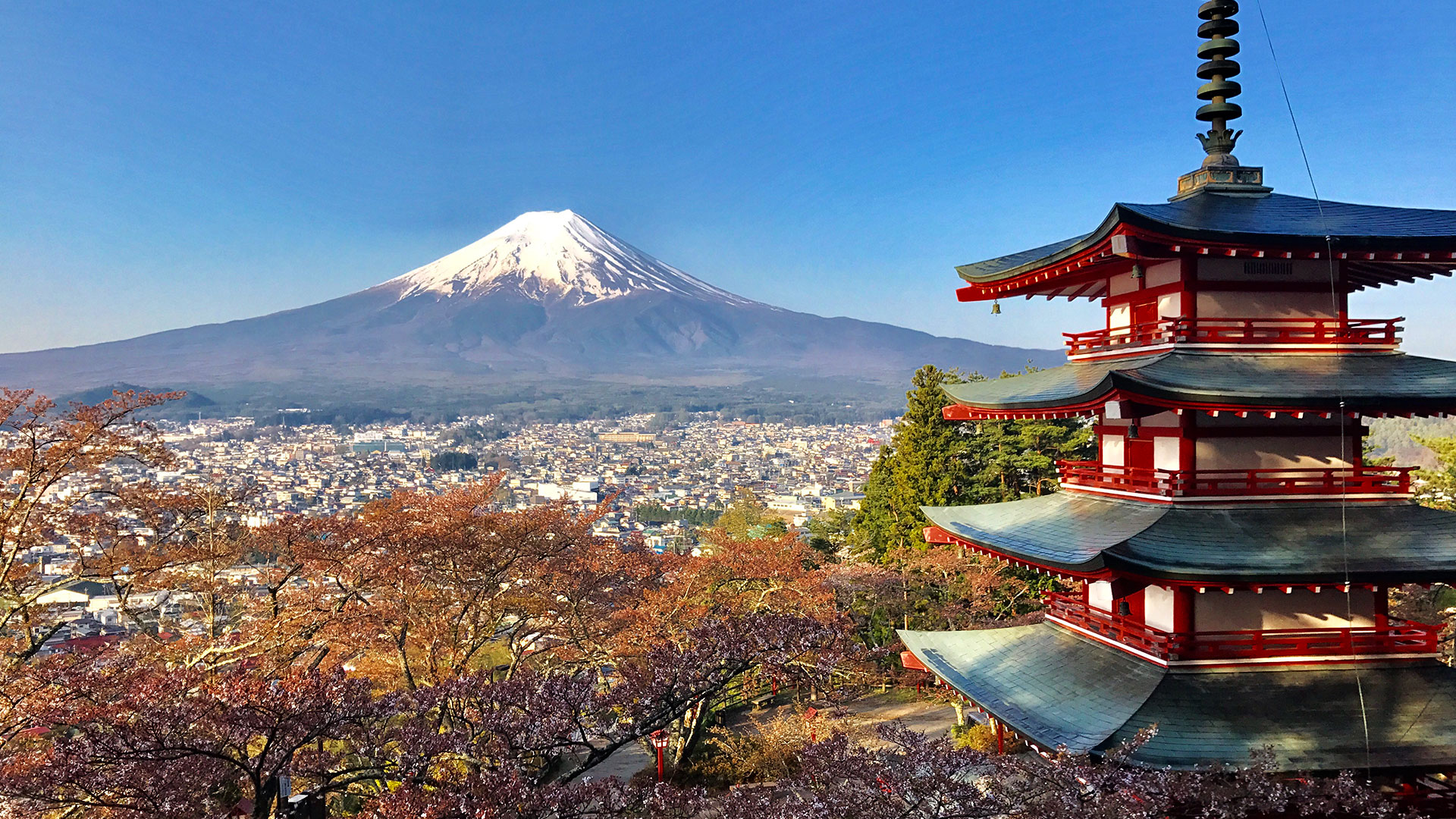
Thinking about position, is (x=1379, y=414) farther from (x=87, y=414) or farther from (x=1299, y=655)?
(x=87, y=414)

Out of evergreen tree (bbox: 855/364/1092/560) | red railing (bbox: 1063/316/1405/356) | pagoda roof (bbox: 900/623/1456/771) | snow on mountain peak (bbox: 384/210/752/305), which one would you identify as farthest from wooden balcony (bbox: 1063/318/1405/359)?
snow on mountain peak (bbox: 384/210/752/305)

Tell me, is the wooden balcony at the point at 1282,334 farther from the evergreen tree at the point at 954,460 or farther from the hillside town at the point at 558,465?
the evergreen tree at the point at 954,460

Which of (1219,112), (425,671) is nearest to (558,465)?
(425,671)

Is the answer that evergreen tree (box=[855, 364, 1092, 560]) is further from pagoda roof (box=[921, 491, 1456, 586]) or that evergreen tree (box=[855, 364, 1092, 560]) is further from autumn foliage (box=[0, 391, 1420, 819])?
pagoda roof (box=[921, 491, 1456, 586])

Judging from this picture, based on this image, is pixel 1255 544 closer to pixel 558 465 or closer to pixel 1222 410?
pixel 1222 410

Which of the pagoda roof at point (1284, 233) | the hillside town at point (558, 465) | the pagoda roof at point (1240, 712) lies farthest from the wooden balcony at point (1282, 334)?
the hillside town at point (558, 465)
